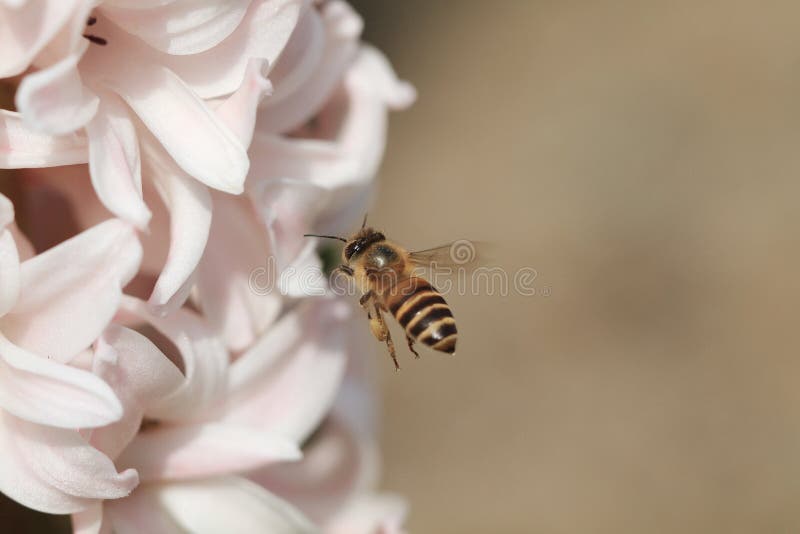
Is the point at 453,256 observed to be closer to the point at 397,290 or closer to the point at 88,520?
the point at 397,290

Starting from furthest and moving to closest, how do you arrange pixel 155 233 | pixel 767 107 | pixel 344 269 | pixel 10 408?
pixel 767 107
pixel 344 269
pixel 155 233
pixel 10 408

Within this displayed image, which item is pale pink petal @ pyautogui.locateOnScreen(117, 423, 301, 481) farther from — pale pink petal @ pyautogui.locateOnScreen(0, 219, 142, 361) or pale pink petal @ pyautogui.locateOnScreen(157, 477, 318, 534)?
pale pink petal @ pyautogui.locateOnScreen(0, 219, 142, 361)

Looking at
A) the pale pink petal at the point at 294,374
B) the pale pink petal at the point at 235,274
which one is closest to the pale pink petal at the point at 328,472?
the pale pink petal at the point at 294,374

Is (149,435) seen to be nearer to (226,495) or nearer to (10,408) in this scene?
(226,495)

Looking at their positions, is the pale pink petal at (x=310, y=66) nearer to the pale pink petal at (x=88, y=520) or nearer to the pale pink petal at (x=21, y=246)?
the pale pink petal at (x=21, y=246)

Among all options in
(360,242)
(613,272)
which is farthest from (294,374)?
(613,272)

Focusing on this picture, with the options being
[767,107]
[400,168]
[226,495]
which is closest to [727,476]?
[767,107]

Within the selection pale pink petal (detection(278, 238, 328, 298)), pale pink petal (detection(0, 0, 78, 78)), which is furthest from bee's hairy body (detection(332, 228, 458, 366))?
pale pink petal (detection(0, 0, 78, 78))
